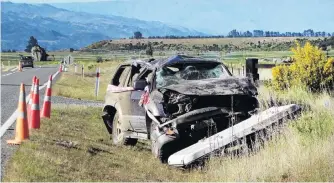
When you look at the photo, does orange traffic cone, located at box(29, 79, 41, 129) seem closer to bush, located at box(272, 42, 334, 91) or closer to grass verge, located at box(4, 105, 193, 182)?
grass verge, located at box(4, 105, 193, 182)

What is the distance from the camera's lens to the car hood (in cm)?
1066

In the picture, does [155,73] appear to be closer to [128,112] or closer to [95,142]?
[128,112]

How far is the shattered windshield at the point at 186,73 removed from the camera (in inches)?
458

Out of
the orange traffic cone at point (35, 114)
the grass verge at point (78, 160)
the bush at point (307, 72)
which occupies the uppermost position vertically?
the bush at point (307, 72)

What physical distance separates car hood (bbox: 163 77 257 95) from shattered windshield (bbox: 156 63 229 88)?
438 mm

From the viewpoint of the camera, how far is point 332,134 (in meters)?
9.84

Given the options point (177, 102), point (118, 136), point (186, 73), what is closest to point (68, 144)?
point (118, 136)

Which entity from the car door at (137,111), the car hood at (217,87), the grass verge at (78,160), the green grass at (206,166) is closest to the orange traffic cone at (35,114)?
the grass verge at (78,160)

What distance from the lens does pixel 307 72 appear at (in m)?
19.6

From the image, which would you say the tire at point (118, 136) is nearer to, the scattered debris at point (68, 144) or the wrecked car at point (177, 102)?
the wrecked car at point (177, 102)

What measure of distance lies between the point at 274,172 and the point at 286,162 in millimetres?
280

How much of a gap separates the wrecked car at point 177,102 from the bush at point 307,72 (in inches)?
292

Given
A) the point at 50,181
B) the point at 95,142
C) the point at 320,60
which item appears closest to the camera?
the point at 50,181

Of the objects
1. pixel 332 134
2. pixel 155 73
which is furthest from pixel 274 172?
pixel 155 73
